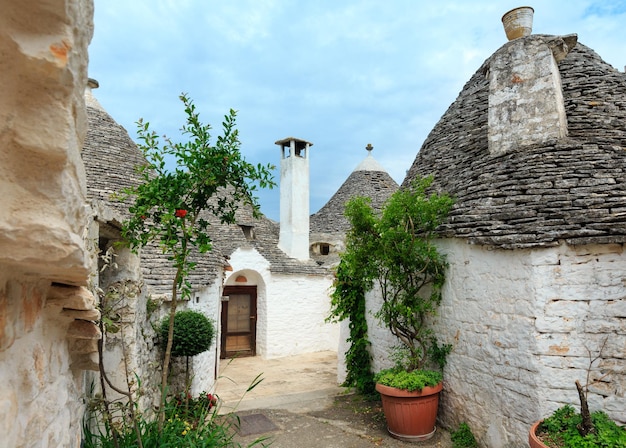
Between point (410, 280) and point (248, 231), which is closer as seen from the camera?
point (410, 280)

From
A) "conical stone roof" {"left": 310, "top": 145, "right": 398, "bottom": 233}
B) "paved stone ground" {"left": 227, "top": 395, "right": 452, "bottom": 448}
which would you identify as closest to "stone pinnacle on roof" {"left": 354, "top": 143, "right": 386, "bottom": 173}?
"conical stone roof" {"left": 310, "top": 145, "right": 398, "bottom": 233}

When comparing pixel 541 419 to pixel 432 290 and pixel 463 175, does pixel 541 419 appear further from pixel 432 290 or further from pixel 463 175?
pixel 463 175

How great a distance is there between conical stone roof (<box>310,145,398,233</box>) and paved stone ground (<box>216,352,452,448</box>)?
6.90 metres

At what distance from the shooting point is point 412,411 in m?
6.00

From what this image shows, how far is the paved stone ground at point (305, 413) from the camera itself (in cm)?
620

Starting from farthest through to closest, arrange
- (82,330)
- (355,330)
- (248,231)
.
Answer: (248,231) → (355,330) → (82,330)

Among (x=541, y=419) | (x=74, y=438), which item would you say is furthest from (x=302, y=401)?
(x=74, y=438)

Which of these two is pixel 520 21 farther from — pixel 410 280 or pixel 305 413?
pixel 305 413

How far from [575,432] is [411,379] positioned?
2.10m

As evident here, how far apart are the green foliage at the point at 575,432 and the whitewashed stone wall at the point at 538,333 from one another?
0.14 m

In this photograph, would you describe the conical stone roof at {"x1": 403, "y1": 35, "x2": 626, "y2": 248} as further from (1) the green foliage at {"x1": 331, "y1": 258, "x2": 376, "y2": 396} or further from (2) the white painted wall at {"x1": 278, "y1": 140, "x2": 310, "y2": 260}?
(2) the white painted wall at {"x1": 278, "y1": 140, "x2": 310, "y2": 260}

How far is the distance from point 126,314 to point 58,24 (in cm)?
404

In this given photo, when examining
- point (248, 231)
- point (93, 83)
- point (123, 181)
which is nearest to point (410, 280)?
point (123, 181)

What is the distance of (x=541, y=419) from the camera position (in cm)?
479
